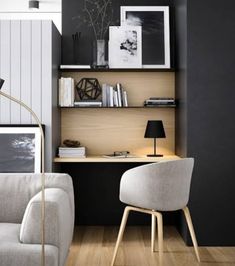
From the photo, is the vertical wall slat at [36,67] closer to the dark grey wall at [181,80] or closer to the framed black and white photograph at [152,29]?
the framed black and white photograph at [152,29]

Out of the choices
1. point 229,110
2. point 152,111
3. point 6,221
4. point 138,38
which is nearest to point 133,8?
point 138,38

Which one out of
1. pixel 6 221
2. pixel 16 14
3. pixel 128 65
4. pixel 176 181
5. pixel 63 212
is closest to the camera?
pixel 63 212

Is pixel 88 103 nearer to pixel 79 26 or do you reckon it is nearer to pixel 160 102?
pixel 160 102

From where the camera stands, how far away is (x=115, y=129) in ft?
16.1

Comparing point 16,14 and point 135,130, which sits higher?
point 16,14

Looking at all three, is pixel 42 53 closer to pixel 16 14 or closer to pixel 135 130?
pixel 135 130

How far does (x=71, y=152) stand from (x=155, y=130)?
805mm

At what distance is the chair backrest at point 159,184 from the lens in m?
3.51

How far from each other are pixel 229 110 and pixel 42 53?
5.47 ft

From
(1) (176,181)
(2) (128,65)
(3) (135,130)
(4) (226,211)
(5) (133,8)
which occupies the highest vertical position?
(5) (133,8)

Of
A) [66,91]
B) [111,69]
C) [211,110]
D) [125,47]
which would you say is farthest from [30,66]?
[211,110]

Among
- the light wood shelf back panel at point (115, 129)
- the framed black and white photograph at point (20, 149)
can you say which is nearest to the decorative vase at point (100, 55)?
the light wood shelf back panel at point (115, 129)

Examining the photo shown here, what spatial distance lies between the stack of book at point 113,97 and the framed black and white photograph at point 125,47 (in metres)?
0.22

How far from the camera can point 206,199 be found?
4156 mm
